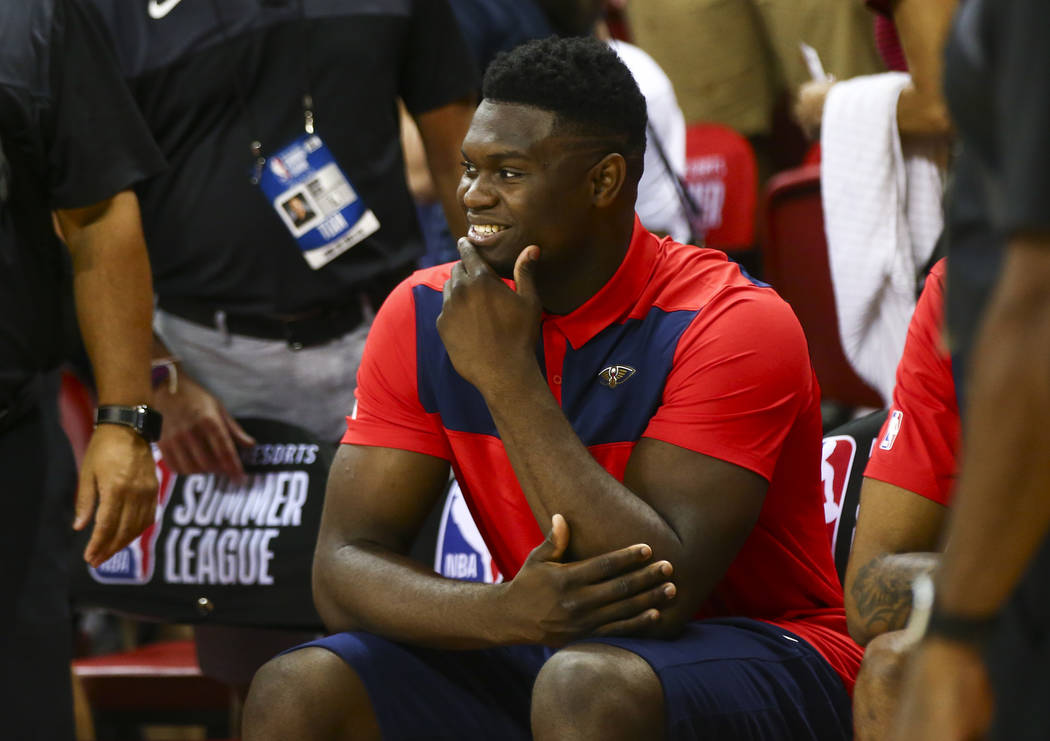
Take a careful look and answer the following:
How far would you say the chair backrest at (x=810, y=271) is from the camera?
12.4ft

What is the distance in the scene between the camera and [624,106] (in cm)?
254

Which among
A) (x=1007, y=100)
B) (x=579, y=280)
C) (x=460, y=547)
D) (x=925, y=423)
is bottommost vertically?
(x=460, y=547)

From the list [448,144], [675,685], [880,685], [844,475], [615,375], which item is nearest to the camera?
[880,685]

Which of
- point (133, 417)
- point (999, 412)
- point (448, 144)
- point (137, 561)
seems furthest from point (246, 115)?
point (999, 412)

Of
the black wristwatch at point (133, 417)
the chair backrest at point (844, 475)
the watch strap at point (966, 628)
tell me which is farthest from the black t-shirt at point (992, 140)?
the black wristwatch at point (133, 417)

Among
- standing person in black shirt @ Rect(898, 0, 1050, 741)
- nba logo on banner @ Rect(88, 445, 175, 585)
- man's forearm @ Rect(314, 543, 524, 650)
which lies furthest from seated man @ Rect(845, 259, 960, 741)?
nba logo on banner @ Rect(88, 445, 175, 585)

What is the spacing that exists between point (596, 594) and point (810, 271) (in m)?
1.88

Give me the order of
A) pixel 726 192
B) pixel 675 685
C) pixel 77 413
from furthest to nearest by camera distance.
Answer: pixel 726 192, pixel 77 413, pixel 675 685

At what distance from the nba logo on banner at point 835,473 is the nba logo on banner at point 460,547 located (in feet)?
2.12

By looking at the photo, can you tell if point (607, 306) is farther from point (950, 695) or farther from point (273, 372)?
point (950, 695)

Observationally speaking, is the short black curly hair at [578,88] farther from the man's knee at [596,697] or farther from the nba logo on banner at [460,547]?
the man's knee at [596,697]

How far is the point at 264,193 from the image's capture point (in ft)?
10.5

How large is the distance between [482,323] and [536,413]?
189 millimetres

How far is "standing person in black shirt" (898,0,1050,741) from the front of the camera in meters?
1.10
